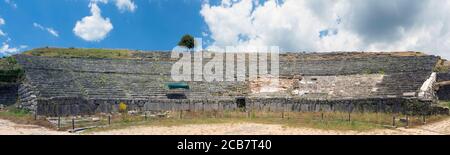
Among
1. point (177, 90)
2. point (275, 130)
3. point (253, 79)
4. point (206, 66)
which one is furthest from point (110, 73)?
point (275, 130)

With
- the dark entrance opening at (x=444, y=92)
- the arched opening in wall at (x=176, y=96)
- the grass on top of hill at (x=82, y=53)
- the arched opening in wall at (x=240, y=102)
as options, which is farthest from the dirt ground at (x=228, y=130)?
the grass on top of hill at (x=82, y=53)

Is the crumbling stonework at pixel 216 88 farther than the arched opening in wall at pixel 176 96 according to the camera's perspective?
No

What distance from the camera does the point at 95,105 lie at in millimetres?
37594

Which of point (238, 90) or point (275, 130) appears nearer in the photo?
point (275, 130)

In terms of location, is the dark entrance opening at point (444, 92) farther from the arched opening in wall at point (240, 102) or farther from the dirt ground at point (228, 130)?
the arched opening in wall at point (240, 102)

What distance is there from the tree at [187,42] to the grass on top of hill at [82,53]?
7805 mm

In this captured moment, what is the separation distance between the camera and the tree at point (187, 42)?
199 feet

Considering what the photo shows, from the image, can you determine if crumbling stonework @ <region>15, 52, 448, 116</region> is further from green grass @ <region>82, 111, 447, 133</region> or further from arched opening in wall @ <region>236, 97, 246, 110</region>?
green grass @ <region>82, 111, 447, 133</region>

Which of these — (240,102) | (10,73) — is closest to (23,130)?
(10,73)

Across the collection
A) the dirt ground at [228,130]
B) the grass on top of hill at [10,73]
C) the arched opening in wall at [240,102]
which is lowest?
the dirt ground at [228,130]

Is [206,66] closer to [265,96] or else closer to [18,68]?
[265,96]

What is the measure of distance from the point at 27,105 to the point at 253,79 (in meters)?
22.8

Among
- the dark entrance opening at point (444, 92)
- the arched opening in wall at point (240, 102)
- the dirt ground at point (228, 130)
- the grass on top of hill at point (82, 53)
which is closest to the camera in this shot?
the dirt ground at point (228, 130)
